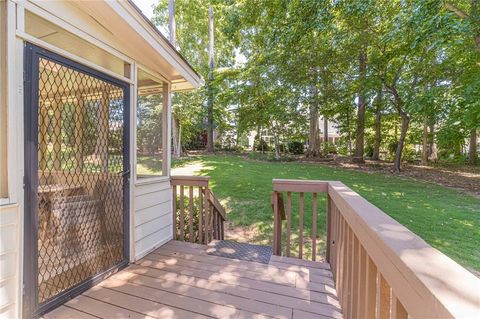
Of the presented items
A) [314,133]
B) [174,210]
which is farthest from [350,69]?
[174,210]

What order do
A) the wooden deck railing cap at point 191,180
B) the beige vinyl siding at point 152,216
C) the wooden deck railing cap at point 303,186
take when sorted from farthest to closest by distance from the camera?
1. the wooden deck railing cap at point 191,180
2. the beige vinyl siding at point 152,216
3. the wooden deck railing cap at point 303,186

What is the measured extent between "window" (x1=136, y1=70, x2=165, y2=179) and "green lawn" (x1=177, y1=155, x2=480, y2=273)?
6.86 feet

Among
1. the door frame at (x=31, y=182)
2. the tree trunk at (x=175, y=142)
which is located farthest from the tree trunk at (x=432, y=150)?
the door frame at (x=31, y=182)

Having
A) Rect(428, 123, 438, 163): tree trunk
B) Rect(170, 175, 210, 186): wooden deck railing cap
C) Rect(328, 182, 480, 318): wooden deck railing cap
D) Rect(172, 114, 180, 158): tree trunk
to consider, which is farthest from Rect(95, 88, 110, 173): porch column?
Rect(428, 123, 438, 163): tree trunk

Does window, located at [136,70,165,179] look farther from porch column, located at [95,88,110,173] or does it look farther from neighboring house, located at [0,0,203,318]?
porch column, located at [95,88,110,173]

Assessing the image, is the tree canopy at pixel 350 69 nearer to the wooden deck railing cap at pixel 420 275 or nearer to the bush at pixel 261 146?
the bush at pixel 261 146

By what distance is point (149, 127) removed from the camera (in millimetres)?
3256

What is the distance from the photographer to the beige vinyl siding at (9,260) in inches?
66.1

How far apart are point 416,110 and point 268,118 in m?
6.82

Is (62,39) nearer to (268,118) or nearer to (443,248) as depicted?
(443,248)

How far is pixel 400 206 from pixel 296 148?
505 inches

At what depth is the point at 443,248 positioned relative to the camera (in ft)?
12.5

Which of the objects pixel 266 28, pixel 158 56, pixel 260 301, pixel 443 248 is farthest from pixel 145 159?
pixel 266 28

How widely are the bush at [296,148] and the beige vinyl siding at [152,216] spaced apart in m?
15.4
